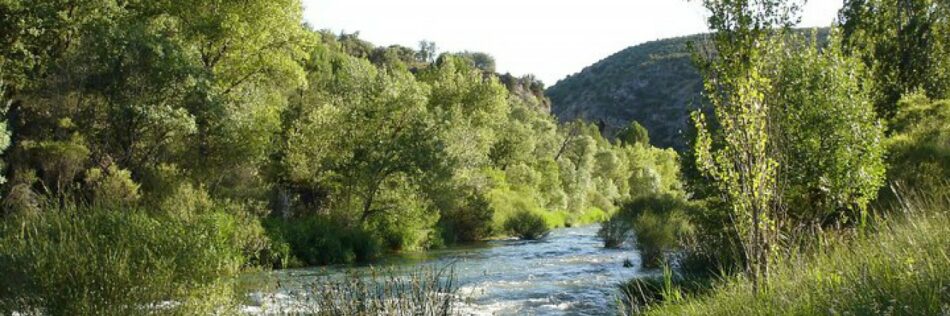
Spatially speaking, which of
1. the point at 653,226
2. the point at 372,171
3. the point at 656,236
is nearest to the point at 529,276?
the point at 656,236

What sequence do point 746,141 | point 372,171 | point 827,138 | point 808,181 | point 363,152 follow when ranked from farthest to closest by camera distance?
1. point 363,152
2. point 372,171
3. point 808,181
4. point 827,138
5. point 746,141

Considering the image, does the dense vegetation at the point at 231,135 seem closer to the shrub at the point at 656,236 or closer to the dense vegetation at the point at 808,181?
the shrub at the point at 656,236

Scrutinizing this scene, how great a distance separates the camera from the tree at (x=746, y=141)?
8984 millimetres

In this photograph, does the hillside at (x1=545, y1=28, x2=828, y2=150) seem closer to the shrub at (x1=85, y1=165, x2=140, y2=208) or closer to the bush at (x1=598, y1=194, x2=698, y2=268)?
the bush at (x1=598, y1=194, x2=698, y2=268)

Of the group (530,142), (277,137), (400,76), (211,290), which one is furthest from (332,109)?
(530,142)

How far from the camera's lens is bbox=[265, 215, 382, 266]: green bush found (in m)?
30.0

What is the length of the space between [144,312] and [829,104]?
1589 cm

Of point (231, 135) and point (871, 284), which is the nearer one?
point (871, 284)

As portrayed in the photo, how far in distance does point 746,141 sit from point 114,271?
808 centimetres

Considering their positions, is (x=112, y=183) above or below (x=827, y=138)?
above

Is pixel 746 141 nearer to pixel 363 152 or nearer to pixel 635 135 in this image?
pixel 363 152

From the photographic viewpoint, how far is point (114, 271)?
9.61 m

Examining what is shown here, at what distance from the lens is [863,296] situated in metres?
6.43

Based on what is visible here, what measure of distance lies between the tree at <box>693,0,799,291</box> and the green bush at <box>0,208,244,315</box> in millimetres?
6920
